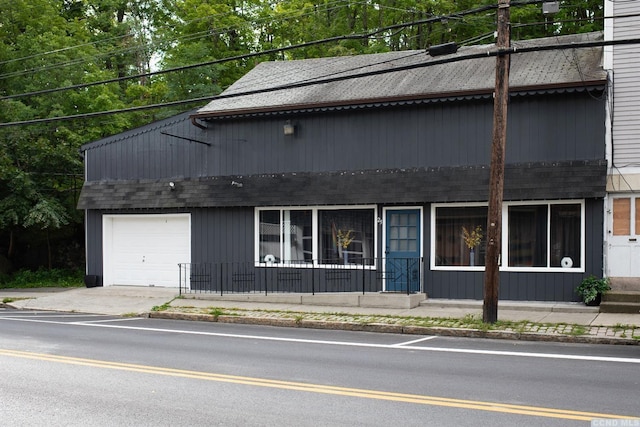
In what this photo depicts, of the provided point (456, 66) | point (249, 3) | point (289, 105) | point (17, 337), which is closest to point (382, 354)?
point (17, 337)

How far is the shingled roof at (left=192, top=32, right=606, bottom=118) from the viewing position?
667 inches

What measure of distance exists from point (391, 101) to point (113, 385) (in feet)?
37.6

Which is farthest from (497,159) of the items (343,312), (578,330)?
(343,312)

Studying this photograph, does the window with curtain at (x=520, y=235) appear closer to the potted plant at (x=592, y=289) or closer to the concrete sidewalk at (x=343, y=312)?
the potted plant at (x=592, y=289)

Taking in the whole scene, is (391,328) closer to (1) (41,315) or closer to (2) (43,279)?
(1) (41,315)

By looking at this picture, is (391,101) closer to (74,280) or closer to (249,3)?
(74,280)

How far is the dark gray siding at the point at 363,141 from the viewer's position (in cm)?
1658

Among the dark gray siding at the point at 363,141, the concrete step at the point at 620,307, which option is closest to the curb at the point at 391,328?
the concrete step at the point at 620,307

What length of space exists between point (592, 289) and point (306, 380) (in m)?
9.08

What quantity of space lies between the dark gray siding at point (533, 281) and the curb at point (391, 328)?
154 inches

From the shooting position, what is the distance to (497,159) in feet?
44.7

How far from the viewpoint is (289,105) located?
19266mm

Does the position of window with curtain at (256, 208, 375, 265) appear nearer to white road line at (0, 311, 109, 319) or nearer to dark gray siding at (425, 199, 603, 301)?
dark gray siding at (425, 199, 603, 301)

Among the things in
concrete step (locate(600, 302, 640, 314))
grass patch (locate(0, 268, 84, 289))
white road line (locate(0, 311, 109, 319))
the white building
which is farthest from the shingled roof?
grass patch (locate(0, 268, 84, 289))
